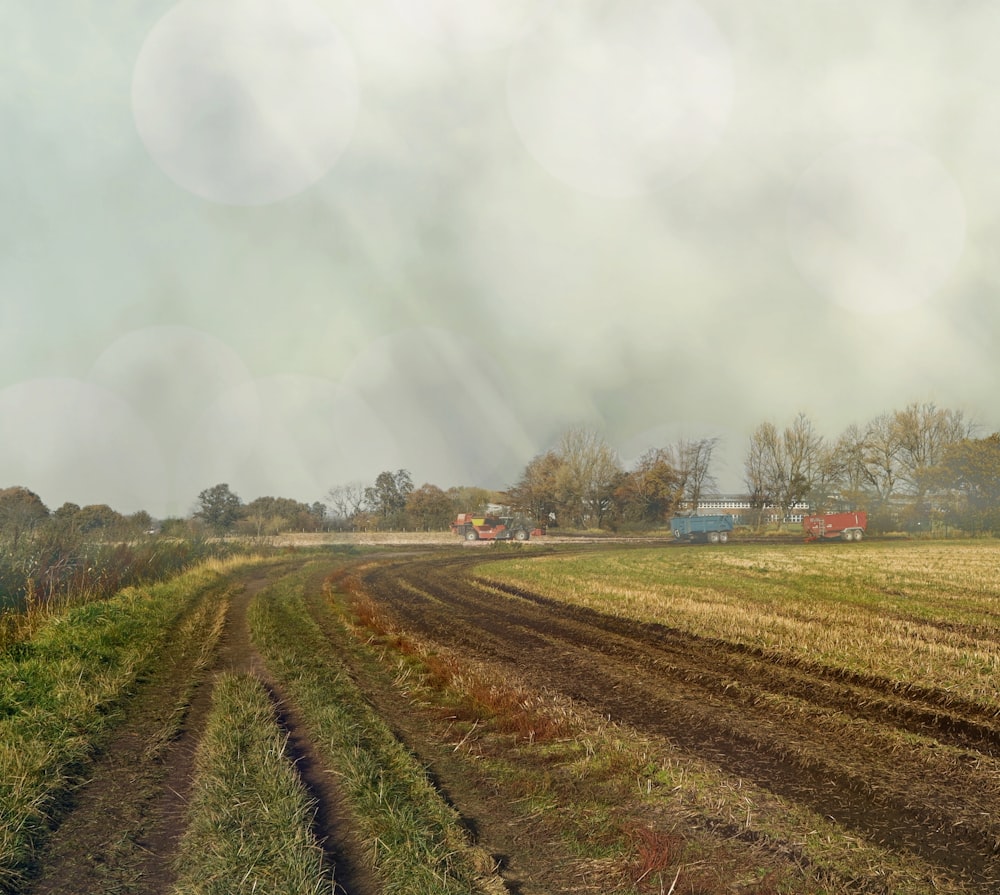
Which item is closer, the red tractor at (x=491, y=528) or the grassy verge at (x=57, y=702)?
the grassy verge at (x=57, y=702)

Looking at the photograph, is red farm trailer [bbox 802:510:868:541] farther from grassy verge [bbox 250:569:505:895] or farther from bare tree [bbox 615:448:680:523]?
Answer: grassy verge [bbox 250:569:505:895]

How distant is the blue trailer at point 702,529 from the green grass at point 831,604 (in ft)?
81.6

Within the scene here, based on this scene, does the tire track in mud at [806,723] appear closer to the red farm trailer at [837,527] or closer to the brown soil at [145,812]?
the brown soil at [145,812]

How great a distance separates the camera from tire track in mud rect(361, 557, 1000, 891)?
17.0ft

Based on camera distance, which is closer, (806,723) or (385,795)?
(385,795)

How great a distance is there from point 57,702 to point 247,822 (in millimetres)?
4956

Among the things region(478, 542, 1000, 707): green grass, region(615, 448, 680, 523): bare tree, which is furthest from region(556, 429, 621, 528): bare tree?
region(478, 542, 1000, 707): green grass

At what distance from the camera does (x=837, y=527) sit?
5594 centimetres

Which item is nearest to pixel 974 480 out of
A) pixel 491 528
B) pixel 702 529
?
pixel 702 529

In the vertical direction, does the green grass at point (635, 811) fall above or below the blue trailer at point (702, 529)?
above

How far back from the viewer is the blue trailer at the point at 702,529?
55156 mm

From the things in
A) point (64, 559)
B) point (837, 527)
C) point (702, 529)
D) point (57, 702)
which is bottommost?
point (837, 527)

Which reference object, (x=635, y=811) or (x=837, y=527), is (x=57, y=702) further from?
(x=837, y=527)

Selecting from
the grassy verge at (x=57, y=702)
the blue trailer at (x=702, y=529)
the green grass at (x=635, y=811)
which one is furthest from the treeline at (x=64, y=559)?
the blue trailer at (x=702, y=529)
